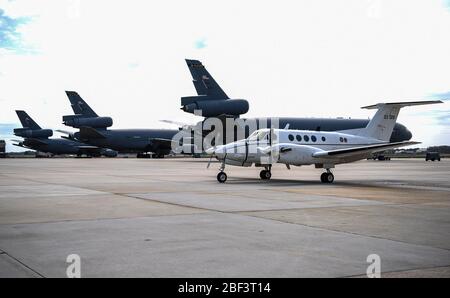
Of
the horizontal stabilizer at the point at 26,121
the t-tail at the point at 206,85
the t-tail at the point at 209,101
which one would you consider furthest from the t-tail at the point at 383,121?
the horizontal stabilizer at the point at 26,121

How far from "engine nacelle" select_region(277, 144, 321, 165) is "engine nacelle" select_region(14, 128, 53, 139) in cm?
7105

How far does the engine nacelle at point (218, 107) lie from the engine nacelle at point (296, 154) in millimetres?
16419

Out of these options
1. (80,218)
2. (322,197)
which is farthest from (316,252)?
(322,197)

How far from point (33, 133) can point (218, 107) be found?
5576cm

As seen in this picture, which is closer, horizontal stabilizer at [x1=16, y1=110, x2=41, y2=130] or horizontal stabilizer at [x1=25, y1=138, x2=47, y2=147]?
horizontal stabilizer at [x1=16, y1=110, x2=41, y2=130]

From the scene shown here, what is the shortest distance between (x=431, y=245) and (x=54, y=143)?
281 feet

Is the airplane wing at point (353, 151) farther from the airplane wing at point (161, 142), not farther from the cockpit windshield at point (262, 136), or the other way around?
the airplane wing at point (161, 142)

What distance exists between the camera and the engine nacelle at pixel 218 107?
38.0 meters

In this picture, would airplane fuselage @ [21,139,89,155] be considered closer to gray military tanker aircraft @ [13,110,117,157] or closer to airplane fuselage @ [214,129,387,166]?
gray military tanker aircraft @ [13,110,117,157]

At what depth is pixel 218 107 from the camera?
38406mm

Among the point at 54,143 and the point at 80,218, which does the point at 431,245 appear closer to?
the point at 80,218

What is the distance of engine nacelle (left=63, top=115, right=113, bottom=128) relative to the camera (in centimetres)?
6669

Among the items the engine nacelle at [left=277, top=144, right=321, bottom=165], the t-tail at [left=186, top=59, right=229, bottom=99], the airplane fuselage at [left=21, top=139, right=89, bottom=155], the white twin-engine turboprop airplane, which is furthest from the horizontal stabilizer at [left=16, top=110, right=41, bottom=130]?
the engine nacelle at [left=277, top=144, right=321, bottom=165]
